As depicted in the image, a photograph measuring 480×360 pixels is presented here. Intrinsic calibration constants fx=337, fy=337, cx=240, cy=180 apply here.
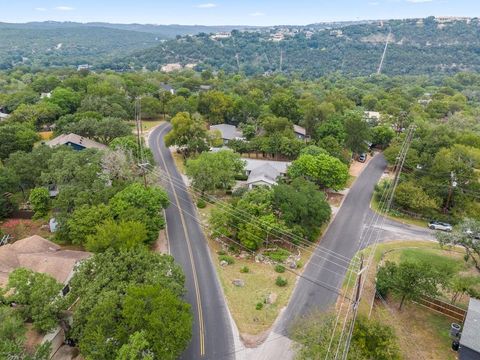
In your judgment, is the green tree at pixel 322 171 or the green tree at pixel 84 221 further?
the green tree at pixel 322 171

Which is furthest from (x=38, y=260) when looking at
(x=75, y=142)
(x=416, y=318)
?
(x=416, y=318)

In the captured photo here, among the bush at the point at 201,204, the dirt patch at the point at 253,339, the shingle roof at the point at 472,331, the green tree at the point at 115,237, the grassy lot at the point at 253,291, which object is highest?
the green tree at the point at 115,237

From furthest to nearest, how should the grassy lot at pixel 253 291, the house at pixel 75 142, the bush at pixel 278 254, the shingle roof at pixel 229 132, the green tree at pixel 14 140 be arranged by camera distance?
the shingle roof at pixel 229 132
the house at pixel 75 142
the green tree at pixel 14 140
the bush at pixel 278 254
the grassy lot at pixel 253 291

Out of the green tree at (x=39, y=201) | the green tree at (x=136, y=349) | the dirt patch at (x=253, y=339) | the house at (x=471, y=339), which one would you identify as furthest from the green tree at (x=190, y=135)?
the house at (x=471, y=339)

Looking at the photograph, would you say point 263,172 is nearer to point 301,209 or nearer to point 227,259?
point 301,209

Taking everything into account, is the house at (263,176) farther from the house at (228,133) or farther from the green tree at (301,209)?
the house at (228,133)

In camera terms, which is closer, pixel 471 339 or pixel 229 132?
pixel 471 339

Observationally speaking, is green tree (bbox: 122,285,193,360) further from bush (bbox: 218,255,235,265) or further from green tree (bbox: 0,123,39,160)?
green tree (bbox: 0,123,39,160)
